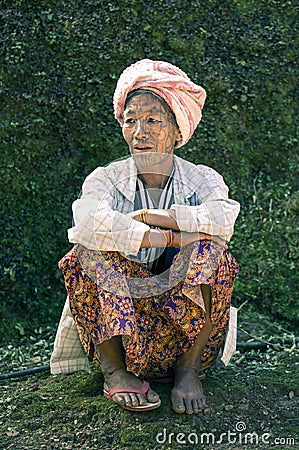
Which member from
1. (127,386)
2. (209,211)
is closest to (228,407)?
(127,386)

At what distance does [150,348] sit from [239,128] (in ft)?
7.89

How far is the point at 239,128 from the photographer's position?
5.21 meters

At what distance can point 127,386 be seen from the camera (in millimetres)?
3109

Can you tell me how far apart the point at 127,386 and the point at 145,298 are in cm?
36

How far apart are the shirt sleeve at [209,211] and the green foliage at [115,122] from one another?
1693 millimetres

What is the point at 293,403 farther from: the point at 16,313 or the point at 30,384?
the point at 16,313

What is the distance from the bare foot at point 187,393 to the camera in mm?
3105

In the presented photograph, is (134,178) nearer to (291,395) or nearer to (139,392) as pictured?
(139,392)

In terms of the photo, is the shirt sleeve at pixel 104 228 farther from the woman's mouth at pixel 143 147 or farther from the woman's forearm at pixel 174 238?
the woman's mouth at pixel 143 147

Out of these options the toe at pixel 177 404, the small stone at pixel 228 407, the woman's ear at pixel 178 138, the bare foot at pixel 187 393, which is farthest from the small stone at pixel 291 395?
the woman's ear at pixel 178 138

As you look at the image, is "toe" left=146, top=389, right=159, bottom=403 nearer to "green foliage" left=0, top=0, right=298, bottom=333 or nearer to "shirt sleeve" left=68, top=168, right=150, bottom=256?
"shirt sleeve" left=68, top=168, right=150, bottom=256

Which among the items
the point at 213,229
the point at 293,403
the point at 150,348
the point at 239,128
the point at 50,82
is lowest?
the point at 293,403

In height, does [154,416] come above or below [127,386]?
below

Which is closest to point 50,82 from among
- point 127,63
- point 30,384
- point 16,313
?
point 127,63
